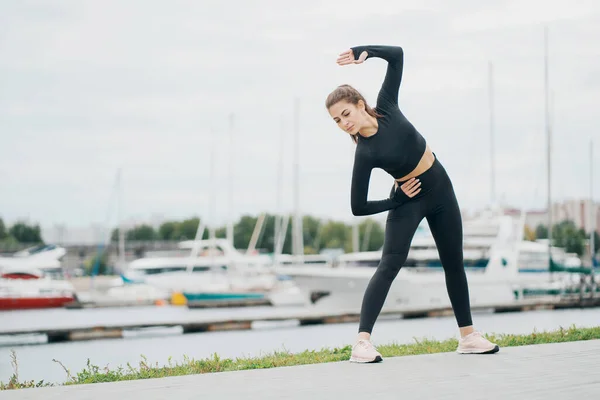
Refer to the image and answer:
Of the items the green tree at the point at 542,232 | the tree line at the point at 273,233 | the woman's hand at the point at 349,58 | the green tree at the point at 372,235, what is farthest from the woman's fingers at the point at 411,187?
the green tree at the point at 372,235

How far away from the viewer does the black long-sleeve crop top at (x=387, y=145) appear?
18.5 ft

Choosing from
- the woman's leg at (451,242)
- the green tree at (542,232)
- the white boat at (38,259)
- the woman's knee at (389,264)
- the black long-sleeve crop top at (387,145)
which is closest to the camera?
the black long-sleeve crop top at (387,145)

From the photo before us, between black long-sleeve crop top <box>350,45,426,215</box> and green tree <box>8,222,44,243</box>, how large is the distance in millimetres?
113688

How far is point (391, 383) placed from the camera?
4406mm

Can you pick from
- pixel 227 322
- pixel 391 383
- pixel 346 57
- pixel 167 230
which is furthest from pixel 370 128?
pixel 167 230

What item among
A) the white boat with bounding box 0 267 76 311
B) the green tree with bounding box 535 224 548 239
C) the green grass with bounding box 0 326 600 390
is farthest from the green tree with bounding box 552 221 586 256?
the green grass with bounding box 0 326 600 390

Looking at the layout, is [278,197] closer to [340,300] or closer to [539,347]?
[340,300]

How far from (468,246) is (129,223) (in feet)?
410

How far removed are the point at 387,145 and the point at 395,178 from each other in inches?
10.7

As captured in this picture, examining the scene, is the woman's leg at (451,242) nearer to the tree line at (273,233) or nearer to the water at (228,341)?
the water at (228,341)

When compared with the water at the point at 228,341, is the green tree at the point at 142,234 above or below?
below

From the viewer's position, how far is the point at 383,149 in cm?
565

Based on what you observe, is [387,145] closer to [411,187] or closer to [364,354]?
[411,187]

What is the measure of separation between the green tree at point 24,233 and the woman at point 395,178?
113666 millimetres
